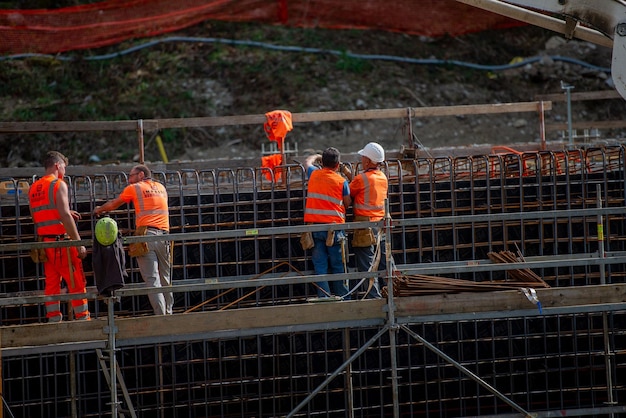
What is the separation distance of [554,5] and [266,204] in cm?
408

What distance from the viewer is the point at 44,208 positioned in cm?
1022

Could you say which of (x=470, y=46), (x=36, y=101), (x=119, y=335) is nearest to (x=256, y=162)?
(x=119, y=335)

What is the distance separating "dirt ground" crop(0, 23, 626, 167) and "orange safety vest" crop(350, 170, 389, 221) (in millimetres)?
10009

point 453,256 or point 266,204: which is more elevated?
point 266,204

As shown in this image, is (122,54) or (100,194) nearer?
(100,194)

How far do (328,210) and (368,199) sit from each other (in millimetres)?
482

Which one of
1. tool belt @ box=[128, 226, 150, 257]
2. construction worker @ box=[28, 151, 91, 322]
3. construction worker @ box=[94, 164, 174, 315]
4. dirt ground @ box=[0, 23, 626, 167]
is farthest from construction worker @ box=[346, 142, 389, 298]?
dirt ground @ box=[0, 23, 626, 167]

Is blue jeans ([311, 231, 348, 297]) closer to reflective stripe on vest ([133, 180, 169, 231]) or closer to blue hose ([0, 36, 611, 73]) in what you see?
reflective stripe on vest ([133, 180, 169, 231])

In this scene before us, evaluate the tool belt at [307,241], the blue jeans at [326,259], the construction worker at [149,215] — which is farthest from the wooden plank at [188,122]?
the blue jeans at [326,259]

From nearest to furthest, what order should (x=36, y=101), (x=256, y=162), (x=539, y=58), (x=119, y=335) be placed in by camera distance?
(x=119, y=335) < (x=256, y=162) < (x=36, y=101) < (x=539, y=58)

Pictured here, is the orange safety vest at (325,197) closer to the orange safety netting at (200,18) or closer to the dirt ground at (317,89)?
the dirt ground at (317,89)

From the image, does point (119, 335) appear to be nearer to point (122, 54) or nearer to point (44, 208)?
point (44, 208)

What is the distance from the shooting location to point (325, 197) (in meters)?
10.5

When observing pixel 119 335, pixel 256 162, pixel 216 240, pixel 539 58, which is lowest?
pixel 119 335
